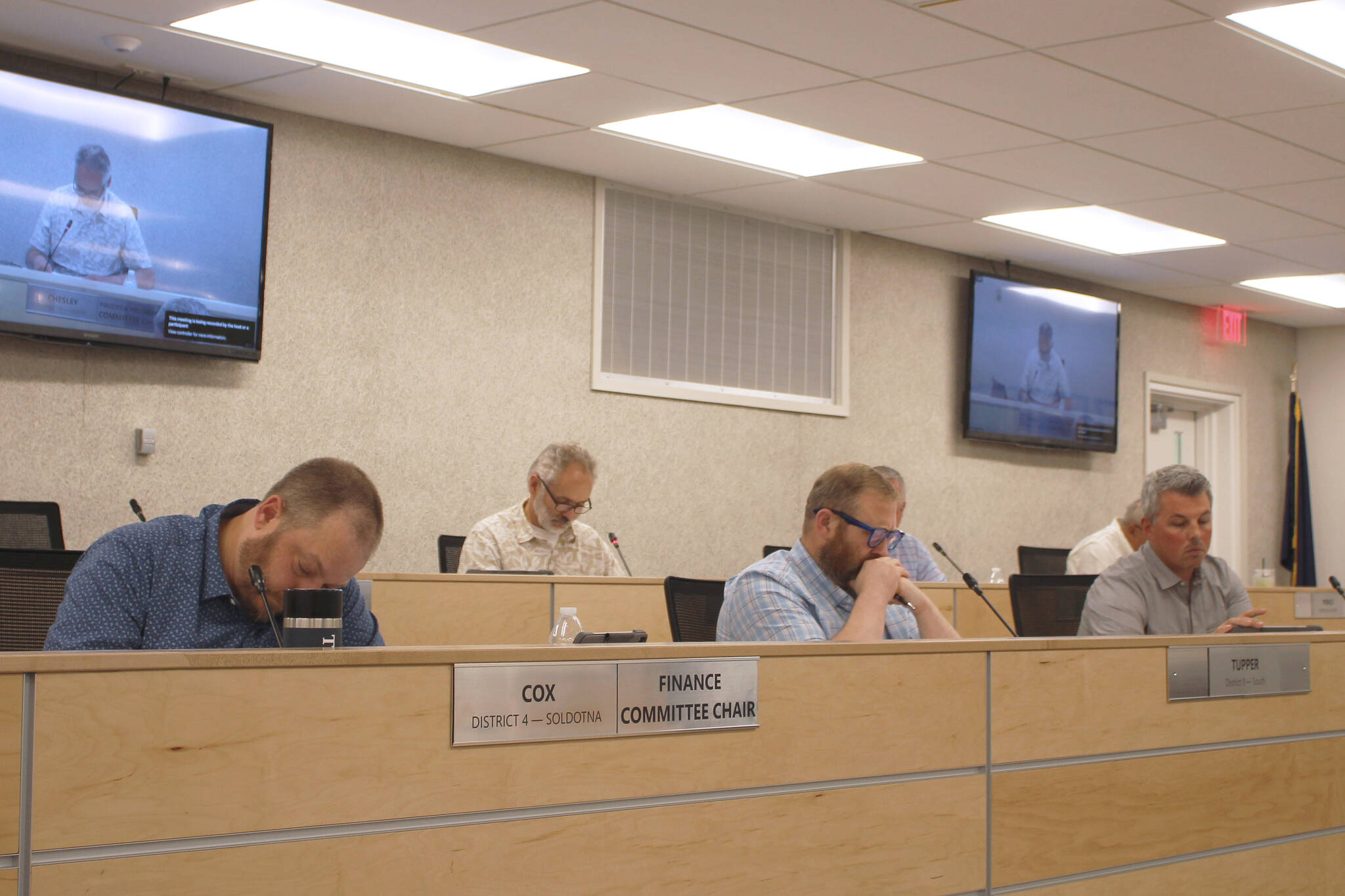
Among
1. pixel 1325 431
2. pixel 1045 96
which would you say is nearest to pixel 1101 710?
pixel 1045 96

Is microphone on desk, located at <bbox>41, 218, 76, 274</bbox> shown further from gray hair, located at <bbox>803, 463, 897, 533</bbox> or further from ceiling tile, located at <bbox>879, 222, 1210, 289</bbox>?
ceiling tile, located at <bbox>879, 222, 1210, 289</bbox>

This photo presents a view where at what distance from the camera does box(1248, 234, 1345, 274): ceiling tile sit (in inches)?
272

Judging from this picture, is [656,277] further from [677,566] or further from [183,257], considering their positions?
[183,257]

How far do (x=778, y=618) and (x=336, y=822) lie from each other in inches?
53.9

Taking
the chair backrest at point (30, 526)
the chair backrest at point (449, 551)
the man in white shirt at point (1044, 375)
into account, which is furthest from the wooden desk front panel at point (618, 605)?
the man in white shirt at point (1044, 375)

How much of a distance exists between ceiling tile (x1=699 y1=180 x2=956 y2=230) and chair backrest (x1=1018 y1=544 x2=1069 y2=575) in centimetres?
170

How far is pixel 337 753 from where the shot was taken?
1467 mm

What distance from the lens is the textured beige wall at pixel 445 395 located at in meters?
4.59

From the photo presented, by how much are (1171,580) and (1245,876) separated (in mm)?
1251

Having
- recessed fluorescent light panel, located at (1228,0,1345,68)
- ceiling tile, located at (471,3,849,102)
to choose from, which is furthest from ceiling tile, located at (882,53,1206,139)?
recessed fluorescent light panel, located at (1228,0,1345,68)

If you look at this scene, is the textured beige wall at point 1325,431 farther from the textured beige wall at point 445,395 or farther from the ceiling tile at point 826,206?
the ceiling tile at point 826,206

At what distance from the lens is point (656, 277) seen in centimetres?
616

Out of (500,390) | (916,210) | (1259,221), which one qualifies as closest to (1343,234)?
(1259,221)

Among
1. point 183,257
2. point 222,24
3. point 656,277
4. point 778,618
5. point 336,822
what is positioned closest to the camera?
point 336,822
